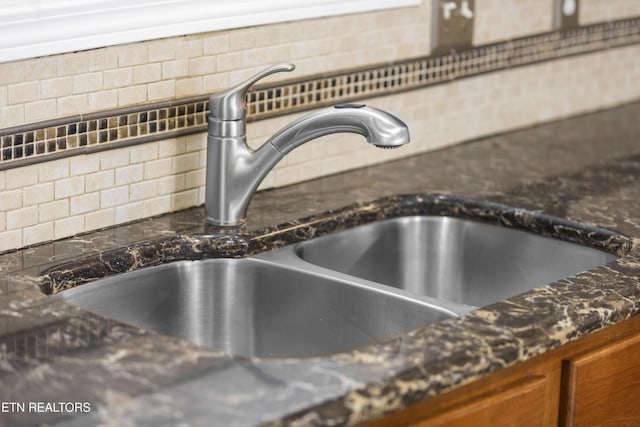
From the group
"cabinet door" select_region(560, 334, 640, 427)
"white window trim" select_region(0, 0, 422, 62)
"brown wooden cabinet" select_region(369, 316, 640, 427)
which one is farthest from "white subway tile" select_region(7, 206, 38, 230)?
"cabinet door" select_region(560, 334, 640, 427)

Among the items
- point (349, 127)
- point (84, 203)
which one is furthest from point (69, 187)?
point (349, 127)

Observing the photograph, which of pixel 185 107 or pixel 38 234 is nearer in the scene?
pixel 38 234

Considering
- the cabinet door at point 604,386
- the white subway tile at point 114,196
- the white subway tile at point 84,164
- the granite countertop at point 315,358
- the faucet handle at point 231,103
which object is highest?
the faucet handle at point 231,103

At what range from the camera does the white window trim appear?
1683 millimetres

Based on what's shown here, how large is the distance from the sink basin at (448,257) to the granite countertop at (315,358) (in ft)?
0.09

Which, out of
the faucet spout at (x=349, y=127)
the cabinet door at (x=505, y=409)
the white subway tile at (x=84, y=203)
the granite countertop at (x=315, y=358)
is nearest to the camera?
the granite countertop at (x=315, y=358)

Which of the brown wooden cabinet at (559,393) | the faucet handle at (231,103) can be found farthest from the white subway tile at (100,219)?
the brown wooden cabinet at (559,393)

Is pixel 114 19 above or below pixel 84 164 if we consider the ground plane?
above

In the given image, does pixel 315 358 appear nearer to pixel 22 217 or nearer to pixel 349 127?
pixel 349 127

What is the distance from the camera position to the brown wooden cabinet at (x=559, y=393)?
Answer: 1.43 metres

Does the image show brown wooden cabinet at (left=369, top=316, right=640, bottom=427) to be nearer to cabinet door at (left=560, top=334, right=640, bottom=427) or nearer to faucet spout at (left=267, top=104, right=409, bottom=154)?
cabinet door at (left=560, top=334, right=640, bottom=427)

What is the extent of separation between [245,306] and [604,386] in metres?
0.58

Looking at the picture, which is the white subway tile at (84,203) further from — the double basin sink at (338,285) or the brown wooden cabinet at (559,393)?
the brown wooden cabinet at (559,393)

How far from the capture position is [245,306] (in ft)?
6.05
